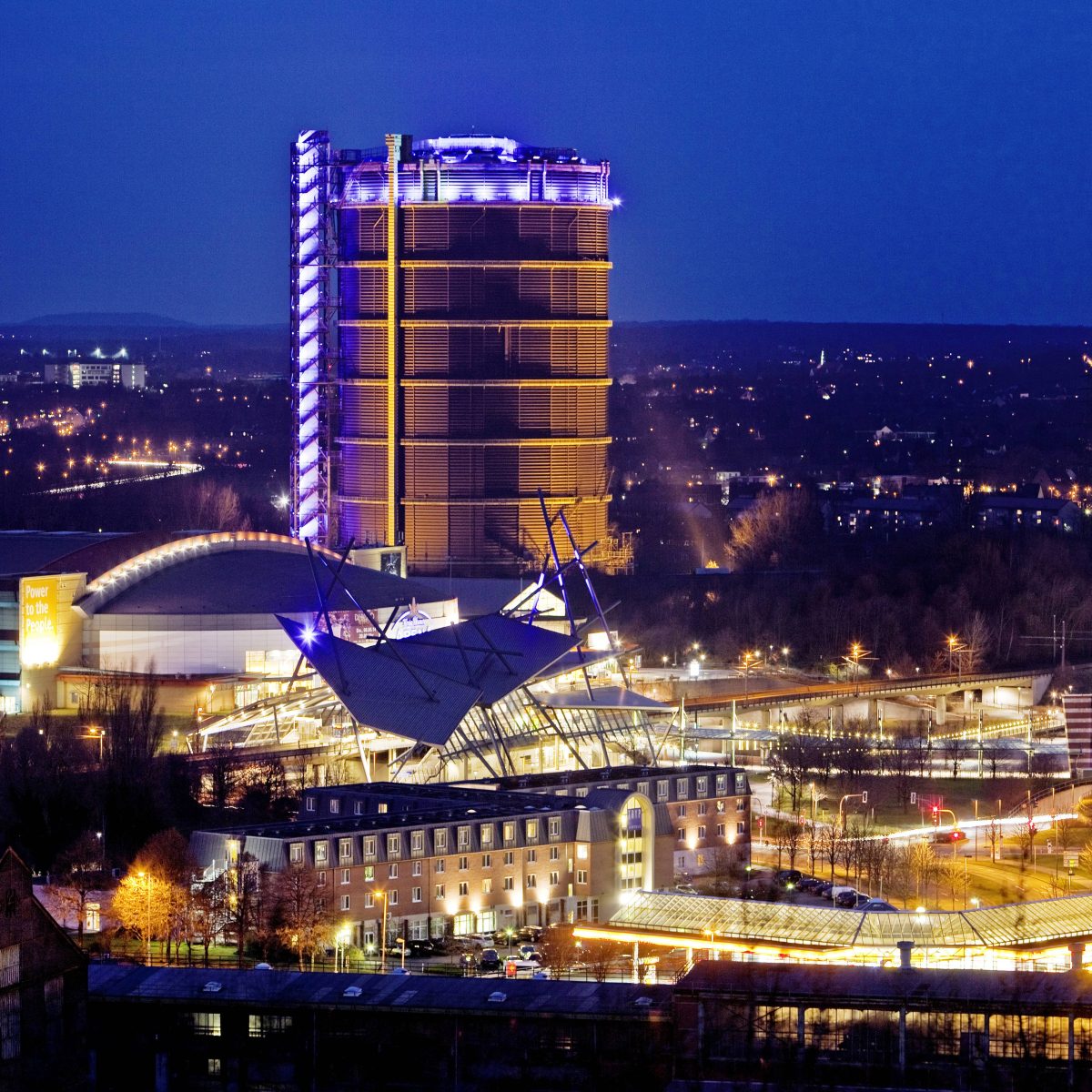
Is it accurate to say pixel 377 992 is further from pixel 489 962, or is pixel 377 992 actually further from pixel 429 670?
pixel 429 670

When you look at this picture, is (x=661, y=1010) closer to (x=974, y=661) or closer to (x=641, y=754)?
(x=641, y=754)

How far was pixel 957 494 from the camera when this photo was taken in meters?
103

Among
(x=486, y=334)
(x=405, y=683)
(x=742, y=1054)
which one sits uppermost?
(x=486, y=334)

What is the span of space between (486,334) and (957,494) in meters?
38.7

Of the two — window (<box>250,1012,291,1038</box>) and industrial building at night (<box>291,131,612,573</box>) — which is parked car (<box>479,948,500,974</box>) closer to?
window (<box>250,1012,291,1038</box>)

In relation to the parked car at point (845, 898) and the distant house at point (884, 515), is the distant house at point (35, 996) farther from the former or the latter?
the distant house at point (884, 515)

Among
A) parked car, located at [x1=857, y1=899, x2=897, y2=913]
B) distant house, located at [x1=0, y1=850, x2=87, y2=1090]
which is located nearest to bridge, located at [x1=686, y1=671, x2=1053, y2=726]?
parked car, located at [x1=857, y1=899, x2=897, y2=913]

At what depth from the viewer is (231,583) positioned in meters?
57.0

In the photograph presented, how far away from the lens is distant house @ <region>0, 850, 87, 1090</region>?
87.2 feet

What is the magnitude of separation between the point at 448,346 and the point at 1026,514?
32.2 meters

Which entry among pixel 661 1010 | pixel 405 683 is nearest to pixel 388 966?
pixel 661 1010

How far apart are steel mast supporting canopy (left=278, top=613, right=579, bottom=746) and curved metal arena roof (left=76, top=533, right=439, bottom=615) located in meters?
4.21

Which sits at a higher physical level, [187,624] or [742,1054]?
[187,624]

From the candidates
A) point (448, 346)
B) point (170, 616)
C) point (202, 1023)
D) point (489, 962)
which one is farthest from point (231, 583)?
point (202, 1023)
